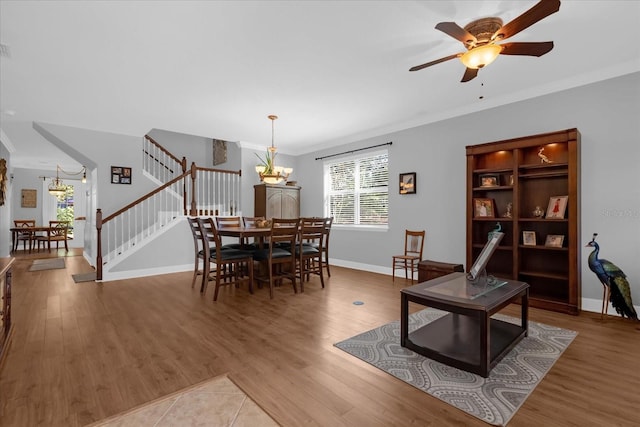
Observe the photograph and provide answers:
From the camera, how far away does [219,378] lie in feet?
6.70

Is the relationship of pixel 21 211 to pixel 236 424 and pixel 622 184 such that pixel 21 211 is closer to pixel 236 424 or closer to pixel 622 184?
pixel 236 424

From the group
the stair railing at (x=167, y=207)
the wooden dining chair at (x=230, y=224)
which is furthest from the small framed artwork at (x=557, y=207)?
the stair railing at (x=167, y=207)

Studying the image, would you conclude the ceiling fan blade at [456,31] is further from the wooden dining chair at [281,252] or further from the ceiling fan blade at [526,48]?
the wooden dining chair at [281,252]

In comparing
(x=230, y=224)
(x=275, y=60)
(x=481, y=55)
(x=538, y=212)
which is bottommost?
(x=230, y=224)

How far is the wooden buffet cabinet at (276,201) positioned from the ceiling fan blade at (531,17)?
5029 millimetres

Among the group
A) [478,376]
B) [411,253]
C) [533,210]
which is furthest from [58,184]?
[533,210]

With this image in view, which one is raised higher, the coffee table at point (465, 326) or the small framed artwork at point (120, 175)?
the small framed artwork at point (120, 175)

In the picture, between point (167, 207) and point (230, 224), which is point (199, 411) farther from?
point (167, 207)

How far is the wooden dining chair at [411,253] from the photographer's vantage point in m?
4.87

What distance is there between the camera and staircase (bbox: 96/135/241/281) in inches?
206

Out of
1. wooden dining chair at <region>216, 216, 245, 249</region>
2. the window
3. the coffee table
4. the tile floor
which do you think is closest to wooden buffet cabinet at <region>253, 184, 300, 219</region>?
the window

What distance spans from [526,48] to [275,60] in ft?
7.19

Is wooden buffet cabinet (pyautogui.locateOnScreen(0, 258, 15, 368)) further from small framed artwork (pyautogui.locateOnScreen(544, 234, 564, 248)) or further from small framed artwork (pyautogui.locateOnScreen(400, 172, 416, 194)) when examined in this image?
small framed artwork (pyautogui.locateOnScreen(544, 234, 564, 248))

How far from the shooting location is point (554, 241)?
3.55 metres
